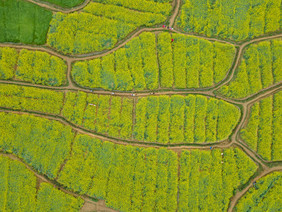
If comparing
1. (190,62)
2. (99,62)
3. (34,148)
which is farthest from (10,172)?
(190,62)

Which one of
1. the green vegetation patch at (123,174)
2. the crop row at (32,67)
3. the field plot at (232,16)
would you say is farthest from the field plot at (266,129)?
the crop row at (32,67)

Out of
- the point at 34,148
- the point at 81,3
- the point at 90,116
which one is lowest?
the point at 34,148

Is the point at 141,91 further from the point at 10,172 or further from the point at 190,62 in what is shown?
the point at 10,172

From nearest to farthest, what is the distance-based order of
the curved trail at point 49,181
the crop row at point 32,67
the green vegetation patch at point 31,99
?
Answer: 1. the curved trail at point 49,181
2. the green vegetation patch at point 31,99
3. the crop row at point 32,67

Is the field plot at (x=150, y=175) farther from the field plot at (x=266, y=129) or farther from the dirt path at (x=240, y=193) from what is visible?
the field plot at (x=266, y=129)

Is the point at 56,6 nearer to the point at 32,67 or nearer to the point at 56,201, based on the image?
the point at 32,67

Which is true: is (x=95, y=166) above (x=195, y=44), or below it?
below
